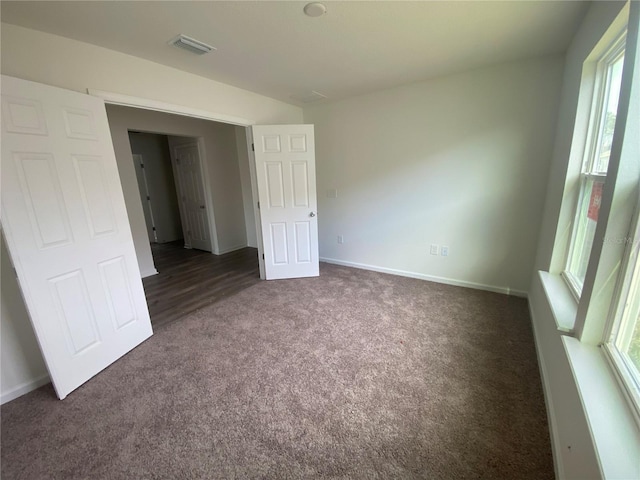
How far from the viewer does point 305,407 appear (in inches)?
66.4

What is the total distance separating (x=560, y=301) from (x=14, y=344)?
376 cm

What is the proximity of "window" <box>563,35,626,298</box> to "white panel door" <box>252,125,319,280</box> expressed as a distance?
8.72 ft

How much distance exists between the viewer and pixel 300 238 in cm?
376

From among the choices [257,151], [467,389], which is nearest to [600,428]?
[467,389]

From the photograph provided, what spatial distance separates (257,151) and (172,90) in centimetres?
111

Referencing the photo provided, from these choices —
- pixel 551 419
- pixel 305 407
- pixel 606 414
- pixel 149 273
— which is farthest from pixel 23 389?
pixel 551 419

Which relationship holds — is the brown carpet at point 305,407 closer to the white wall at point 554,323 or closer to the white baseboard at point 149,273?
the white wall at point 554,323

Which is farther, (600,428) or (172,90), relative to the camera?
(172,90)

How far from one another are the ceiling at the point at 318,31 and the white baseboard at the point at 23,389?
2.42 m

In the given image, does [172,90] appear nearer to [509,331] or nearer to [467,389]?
[467,389]

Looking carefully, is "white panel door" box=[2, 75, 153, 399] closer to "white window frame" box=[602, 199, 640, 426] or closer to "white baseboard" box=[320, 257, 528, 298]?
"white baseboard" box=[320, 257, 528, 298]

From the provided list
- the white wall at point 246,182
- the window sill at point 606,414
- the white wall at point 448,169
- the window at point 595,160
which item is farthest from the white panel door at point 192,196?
the window sill at point 606,414

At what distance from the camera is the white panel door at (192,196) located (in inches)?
192

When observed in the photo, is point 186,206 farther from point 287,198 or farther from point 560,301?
point 560,301
